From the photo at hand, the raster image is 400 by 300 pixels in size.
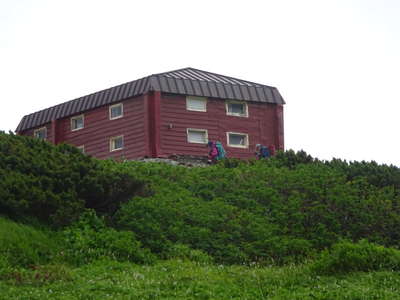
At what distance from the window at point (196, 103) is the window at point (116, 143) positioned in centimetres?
445

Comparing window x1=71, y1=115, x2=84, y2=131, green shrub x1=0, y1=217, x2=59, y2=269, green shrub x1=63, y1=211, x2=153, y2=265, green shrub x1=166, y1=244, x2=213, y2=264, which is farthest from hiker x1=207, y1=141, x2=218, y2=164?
green shrub x1=0, y1=217, x2=59, y2=269

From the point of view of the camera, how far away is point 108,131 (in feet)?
151

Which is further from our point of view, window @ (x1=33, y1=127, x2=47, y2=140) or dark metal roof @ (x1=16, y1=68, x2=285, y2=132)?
window @ (x1=33, y1=127, x2=47, y2=140)

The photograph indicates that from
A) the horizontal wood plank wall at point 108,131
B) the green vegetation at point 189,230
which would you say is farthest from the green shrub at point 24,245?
the horizontal wood plank wall at point 108,131

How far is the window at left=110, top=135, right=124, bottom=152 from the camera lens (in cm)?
4476

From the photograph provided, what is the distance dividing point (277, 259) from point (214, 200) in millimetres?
5300

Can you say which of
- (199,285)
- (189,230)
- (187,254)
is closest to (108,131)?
(189,230)

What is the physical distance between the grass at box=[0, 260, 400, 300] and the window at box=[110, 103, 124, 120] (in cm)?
2699

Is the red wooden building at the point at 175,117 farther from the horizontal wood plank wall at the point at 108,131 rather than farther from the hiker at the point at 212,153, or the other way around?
the hiker at the point at 212,153

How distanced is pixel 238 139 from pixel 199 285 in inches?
1171

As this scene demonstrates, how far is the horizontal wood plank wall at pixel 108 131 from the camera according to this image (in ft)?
143

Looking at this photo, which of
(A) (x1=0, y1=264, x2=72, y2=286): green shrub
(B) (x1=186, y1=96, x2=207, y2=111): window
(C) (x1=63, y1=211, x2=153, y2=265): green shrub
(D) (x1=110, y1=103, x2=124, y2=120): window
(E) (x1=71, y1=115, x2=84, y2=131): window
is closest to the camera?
(A) (x1=0, y1=264, x2=72, y2=286): green shrub

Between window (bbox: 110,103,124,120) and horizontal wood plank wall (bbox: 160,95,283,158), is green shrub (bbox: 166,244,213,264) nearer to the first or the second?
horizontal wood plank wall (bbox: 160,95,283,158)

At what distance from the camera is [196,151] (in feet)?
144
